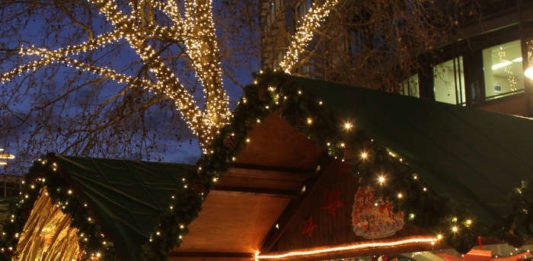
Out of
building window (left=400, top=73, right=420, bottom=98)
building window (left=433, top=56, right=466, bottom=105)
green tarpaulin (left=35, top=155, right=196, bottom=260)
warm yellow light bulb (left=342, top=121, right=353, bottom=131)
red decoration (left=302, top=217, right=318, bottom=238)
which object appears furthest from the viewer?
building window (left=400, top=73, right=420, bottom=98)

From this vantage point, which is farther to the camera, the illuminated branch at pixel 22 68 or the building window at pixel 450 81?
the building window at pixel 450 81

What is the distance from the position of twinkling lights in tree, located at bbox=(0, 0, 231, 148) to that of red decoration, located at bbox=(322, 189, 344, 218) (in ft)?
22.0

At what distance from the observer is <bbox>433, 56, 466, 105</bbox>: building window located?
2489cm

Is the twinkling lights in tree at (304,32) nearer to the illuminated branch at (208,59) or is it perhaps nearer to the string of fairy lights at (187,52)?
the string of fairy lights at (187,52)

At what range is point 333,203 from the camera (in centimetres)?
854

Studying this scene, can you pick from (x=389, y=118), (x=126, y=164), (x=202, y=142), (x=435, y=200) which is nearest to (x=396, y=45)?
(x=202, y=142)

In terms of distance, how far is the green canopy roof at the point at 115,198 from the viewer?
9.00m

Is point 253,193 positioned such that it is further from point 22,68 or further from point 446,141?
point 22,68

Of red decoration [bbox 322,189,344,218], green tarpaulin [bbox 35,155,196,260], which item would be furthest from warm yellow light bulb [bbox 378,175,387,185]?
green tarpaulin [bbox 35,155,196,260]

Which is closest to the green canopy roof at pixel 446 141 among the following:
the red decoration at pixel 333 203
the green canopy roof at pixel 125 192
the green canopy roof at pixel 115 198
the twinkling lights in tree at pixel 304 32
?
the red decoration at pixel 333 203

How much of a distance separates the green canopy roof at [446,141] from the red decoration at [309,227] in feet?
5.72

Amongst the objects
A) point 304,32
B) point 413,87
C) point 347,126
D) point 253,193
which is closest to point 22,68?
point 304,32

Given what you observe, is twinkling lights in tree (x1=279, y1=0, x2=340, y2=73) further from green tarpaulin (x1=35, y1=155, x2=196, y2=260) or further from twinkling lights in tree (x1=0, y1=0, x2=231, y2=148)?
green tarpaulin (x1=35, y1=155, x2=196, y2=260)

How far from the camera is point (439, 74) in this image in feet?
81.5
